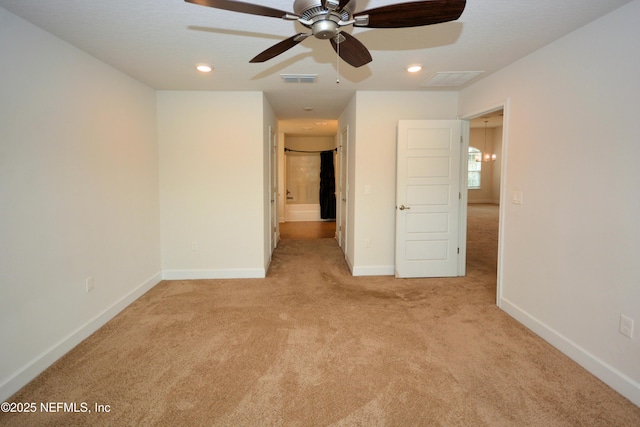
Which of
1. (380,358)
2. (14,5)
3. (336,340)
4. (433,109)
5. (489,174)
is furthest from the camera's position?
(489,174)

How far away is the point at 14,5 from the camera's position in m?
1.88

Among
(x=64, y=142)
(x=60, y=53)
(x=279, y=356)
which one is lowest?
(x=279, y=356)

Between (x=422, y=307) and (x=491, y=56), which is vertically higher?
(x=491, y=56)

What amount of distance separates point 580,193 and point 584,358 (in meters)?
1.15

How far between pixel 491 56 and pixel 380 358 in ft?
8.73

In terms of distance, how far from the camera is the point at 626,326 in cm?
193

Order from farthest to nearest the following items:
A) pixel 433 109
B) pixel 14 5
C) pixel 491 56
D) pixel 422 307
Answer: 1. pixel 433 109
2. pixel 422 307
3. pixel 491 56
4. pixel 14 5

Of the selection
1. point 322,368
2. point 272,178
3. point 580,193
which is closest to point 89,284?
point 322,368

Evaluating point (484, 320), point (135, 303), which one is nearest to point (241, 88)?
point (135, 303)

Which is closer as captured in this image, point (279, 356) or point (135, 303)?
point (279, 356)

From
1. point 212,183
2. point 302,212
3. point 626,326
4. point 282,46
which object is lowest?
point 626,326

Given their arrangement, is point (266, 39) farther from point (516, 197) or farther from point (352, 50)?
point (516, 197)

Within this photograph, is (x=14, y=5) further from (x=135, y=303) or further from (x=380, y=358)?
(x=380, y=358)

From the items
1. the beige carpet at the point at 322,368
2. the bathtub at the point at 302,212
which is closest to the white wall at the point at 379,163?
the beige carpet at the point at 322,368
